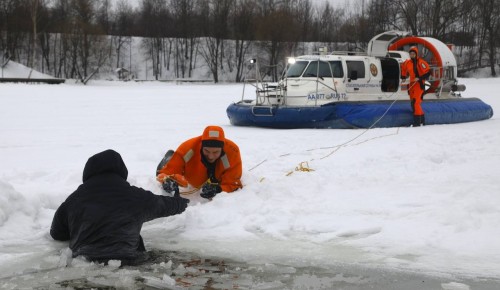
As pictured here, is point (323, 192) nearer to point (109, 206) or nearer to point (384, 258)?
point (384, 258)

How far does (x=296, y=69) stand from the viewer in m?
13.1

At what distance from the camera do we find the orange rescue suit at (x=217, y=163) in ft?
18.3

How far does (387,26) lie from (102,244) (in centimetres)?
4732

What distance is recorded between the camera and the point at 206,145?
5.36m

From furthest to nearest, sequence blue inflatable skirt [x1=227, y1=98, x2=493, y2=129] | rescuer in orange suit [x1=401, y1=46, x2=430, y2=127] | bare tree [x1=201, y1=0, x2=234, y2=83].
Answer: bare tree [x1=201, y1=0, x2=234, y2=83] < rescuer in orange suit [x1=401, y1=46, x2=430, y2=127] < blue inflatable skirt [x1=227, y1=98, x2=493, y2=129]

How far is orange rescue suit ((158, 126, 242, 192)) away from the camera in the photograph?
558 cm

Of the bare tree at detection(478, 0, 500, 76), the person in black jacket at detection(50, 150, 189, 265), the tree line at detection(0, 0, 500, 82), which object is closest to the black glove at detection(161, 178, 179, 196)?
the person in black jacket at detection(50, 150, 189, 265)

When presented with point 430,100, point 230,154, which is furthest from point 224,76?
point 230,154

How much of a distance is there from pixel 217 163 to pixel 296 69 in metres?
7.80

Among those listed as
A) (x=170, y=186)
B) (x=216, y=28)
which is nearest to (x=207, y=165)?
(x=170, y=186)

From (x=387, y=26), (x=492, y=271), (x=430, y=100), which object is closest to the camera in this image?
(x=492, y=271)

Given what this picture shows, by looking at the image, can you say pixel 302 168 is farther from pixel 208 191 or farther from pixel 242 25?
pixel 242 25

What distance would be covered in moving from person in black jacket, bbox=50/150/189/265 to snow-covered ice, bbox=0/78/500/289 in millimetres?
120

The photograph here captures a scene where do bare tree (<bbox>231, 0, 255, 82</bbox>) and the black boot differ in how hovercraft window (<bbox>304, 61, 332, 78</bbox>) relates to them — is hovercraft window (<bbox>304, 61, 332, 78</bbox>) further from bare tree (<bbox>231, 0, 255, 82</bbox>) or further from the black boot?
bare tree (<bbox>231, 0, 255, 82</bbox>)
